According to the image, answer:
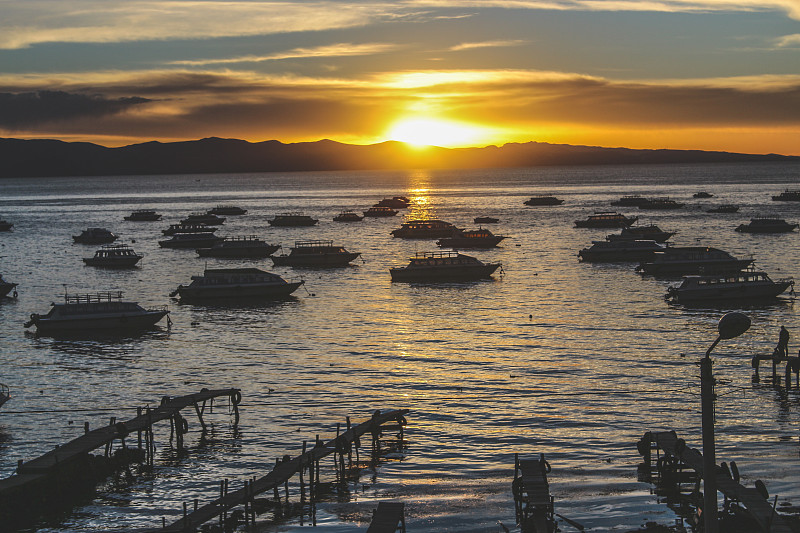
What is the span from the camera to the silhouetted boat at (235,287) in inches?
3622

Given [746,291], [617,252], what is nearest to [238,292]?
[746,291]

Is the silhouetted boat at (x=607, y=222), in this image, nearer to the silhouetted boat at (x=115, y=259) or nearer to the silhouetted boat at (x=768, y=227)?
the silhouetted boat at (x=768, y=227)

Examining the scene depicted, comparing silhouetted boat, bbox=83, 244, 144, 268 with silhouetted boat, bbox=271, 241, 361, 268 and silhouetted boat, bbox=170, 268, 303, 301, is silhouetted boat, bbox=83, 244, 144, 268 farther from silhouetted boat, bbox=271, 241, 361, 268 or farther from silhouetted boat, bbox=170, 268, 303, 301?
silhouetted boat, bbox=170, 268, 303, 301

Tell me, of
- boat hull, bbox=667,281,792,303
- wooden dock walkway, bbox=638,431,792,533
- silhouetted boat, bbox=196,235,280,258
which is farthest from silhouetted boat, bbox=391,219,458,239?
wooden dock walkway, bbox=638,431,792,533

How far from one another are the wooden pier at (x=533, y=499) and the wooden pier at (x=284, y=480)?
27.0ft

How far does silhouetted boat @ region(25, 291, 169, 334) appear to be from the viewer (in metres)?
75.5

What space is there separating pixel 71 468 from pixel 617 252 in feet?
309

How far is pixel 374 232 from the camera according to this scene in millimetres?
181375

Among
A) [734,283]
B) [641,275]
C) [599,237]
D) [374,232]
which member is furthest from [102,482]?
[374,232]

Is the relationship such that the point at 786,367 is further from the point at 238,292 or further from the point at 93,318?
the point at 238,292

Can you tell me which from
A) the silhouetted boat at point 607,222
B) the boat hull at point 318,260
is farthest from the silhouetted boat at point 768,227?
the boat hull at point 318,260

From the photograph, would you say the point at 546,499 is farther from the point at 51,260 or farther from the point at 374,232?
the point at 374,232

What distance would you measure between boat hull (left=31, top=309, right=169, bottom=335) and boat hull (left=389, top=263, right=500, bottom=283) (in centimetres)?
3372

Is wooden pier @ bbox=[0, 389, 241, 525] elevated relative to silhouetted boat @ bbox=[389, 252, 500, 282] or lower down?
lower down
